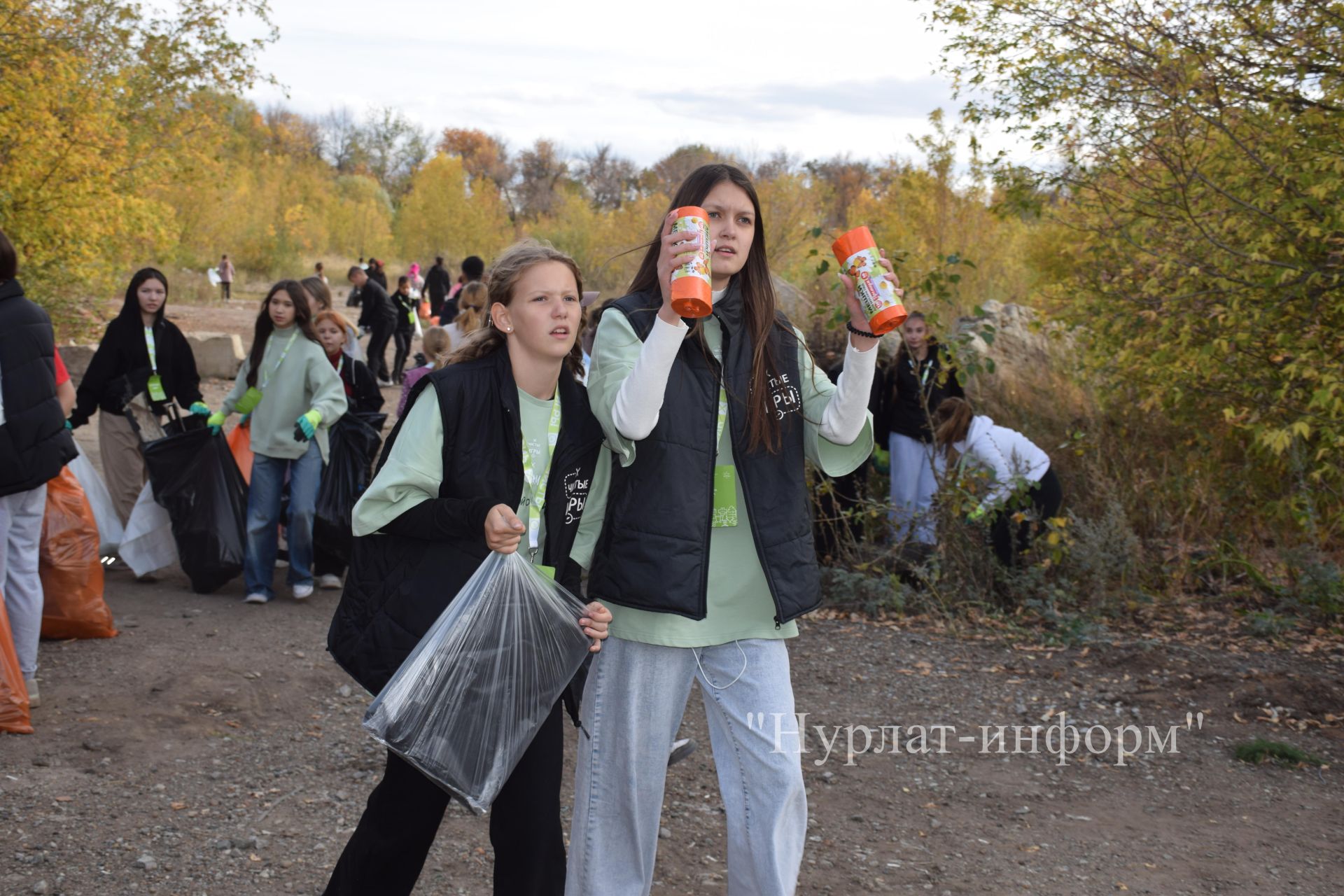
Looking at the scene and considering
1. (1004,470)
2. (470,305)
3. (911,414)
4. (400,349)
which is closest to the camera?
(1004,470)

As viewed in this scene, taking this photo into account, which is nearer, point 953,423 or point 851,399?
point 851,399

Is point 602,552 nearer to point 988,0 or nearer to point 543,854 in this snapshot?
point 543,854

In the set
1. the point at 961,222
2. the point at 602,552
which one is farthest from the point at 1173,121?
the point at 961,222

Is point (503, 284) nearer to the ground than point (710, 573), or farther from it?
farther from it

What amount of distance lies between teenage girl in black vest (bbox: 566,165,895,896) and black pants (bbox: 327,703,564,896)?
10 centimetres

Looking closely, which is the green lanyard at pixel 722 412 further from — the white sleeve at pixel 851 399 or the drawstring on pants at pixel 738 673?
the drawstring on pants at pixel 738 673

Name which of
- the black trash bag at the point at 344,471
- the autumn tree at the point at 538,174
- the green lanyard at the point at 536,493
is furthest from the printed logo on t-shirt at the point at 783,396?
the autumn tree at the point at 538,174

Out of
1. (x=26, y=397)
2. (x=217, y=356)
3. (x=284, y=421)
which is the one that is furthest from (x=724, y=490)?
(x=217, y=356)

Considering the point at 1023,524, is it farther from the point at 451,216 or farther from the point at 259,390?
the point at 451,216

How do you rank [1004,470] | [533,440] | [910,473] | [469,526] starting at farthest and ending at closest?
[910,473], [1004,470], [533,440], [469,526]

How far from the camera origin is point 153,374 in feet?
21.1

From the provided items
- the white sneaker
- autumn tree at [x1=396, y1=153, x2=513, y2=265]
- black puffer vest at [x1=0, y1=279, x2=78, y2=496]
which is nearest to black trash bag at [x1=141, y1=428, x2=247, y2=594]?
black puffer vest at [x1=0, y1=279, x2=78, y2=496]

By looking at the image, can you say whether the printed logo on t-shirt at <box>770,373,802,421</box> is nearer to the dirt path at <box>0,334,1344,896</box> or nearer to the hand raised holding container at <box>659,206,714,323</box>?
the hand raised holding container at <box>659,206,714,323</box>

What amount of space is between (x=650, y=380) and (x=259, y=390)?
14.3 ft
